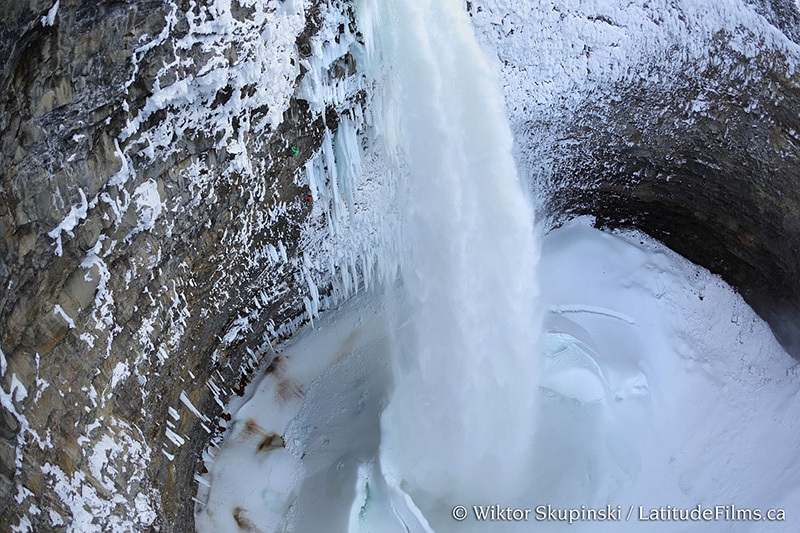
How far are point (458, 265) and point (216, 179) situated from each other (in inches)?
85.7

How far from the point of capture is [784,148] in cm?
691

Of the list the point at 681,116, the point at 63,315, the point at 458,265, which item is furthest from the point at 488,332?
the point at 681,116

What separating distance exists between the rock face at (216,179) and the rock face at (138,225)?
0.02 meters

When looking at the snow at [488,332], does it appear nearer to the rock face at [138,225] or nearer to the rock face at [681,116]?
the rock face at [681,116]

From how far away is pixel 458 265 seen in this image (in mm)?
5785

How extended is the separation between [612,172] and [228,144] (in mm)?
4416

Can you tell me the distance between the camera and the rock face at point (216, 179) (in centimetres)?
450

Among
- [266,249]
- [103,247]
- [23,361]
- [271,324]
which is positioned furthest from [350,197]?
[23,361]

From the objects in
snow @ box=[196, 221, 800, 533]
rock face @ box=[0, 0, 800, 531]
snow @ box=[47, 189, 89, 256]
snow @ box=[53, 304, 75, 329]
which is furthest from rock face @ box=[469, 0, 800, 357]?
snow @ box=[53, 304, 75, 329]

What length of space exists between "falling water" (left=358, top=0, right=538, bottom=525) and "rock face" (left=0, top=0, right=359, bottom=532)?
3.01ft

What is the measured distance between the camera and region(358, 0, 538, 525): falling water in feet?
18.4
